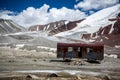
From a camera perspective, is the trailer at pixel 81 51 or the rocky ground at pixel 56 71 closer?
the rocky ground at pixel 56 71

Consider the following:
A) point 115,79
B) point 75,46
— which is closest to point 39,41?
point 75,46

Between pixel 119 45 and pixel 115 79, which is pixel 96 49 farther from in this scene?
pixel 119 45

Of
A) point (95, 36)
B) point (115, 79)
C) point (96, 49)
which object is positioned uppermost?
point (95, 36)

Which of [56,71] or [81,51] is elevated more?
[81,51]

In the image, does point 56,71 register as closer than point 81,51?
Yes

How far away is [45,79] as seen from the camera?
62.6 feet

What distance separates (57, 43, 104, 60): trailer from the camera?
40281 millimetres

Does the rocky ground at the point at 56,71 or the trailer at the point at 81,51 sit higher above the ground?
the trailer at the point at 81,51

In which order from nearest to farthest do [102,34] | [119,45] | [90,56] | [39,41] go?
[90,56]
[39,41]
[119,45]
[102,34]

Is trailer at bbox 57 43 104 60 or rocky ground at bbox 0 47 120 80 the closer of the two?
rocky ground at bbox 0 47 120 80

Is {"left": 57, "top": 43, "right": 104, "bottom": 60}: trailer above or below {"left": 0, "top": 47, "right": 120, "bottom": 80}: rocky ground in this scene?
above

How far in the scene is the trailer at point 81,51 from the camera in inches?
1586

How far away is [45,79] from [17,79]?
2.10 metres

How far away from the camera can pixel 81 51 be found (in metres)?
41.2
